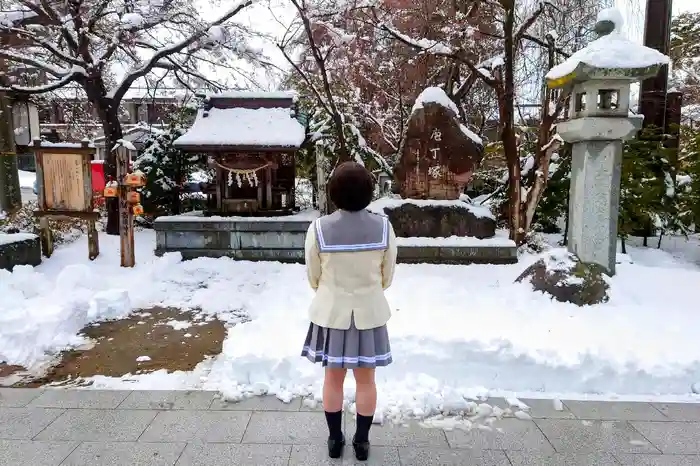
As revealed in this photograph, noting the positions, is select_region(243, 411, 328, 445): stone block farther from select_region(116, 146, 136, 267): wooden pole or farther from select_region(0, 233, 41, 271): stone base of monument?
select_region(0, 233, 41, 271): stone base of monument

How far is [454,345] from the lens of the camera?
167 inches

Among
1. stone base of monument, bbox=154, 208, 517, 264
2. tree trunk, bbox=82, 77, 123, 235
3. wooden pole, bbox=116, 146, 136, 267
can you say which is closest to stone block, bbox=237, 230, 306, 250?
stone base of monument, bbox=154, 208, 517, 264

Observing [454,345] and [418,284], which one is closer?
[454,345]

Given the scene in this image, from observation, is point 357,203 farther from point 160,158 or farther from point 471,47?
point 160,158

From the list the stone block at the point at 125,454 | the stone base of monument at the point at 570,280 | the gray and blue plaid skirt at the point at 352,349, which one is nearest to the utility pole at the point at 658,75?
the stone base of monument at the point at 570,280

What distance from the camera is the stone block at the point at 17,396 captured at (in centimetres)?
365

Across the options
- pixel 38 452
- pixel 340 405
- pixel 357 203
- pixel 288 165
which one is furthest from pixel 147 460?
pixel 288 165

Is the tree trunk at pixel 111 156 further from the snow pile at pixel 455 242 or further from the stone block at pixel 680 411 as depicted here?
the stone block at pixel 680 411

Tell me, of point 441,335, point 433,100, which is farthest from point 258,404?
point 433,100

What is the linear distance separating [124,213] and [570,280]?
22.6ft

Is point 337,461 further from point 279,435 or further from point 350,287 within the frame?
point 350,287

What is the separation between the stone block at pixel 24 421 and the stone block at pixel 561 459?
3178 millimetres

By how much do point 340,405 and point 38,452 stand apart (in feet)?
6.38

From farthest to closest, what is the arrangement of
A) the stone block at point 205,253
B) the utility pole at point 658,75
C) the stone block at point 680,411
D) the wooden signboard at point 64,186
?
1. the utility pole at point 658,75
2. the stone block at point 205,253
3. the wooden signboard at point 64,186
4. the stone block at point 680,411
